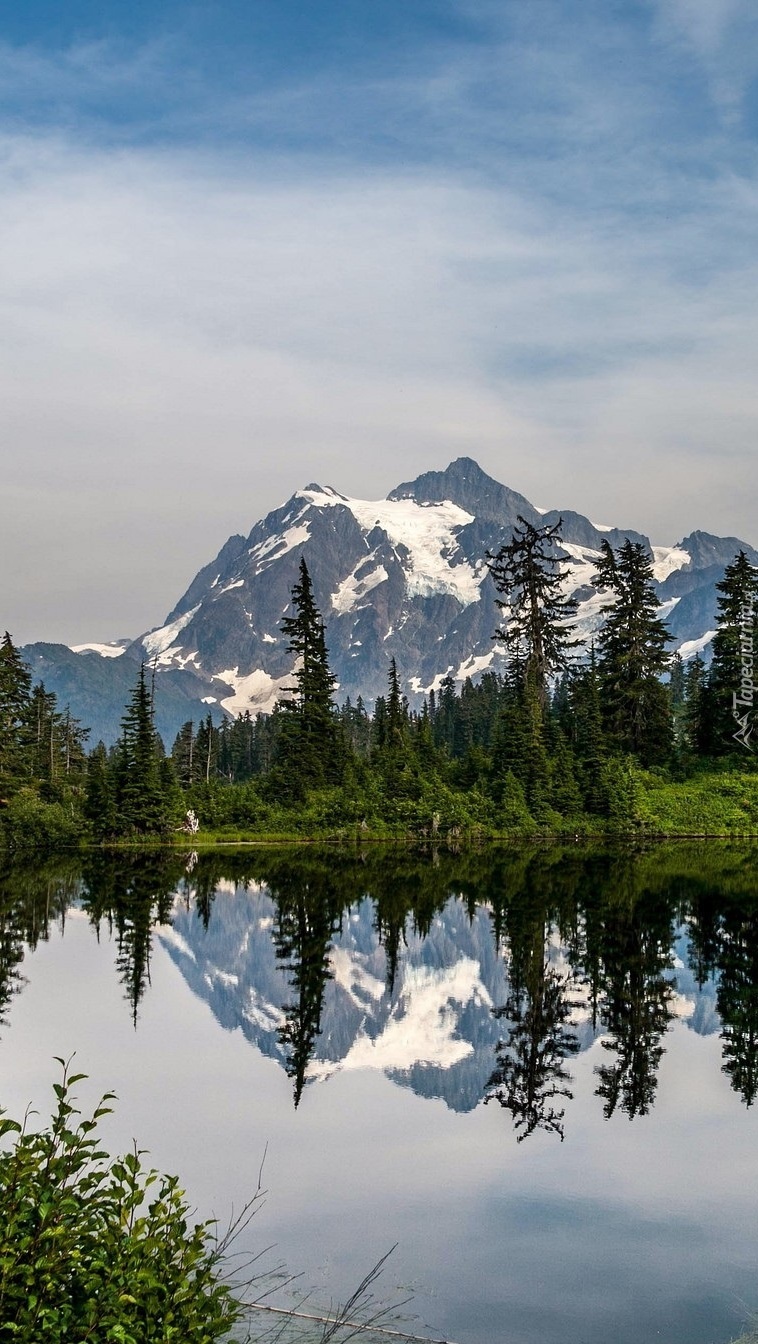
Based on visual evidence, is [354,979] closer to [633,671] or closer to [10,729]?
[10,729]

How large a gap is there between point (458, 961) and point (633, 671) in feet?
174

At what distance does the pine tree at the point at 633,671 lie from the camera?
7650 centimetres

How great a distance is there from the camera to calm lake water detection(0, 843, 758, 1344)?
10648mm

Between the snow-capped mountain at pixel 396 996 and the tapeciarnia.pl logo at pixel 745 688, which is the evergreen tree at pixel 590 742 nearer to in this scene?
the tapeciarnia.pl logo at pixel 745 688

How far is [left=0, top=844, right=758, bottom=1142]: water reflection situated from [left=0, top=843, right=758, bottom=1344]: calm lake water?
10 cm

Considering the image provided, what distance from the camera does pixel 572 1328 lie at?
9.46 m

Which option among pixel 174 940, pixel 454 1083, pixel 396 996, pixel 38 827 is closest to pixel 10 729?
pixel 38 827

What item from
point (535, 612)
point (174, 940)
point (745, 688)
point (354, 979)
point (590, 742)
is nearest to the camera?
point (354, 979)

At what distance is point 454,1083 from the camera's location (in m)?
16.7

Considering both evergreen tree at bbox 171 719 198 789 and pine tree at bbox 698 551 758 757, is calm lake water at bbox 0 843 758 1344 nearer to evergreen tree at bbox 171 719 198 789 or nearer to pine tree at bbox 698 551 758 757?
pine tree at bbox 698 551 758 757

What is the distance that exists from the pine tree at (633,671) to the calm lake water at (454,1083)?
133 feet

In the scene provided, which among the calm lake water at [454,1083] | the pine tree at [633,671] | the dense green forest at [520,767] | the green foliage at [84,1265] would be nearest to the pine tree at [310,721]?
the dense green forest at [520,767]

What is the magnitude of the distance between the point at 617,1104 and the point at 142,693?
63.5 metres

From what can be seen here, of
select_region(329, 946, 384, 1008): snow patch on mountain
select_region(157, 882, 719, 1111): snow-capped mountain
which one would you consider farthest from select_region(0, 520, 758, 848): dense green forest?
select_region(329, 946, 384, 1008): snow patch on mountain
